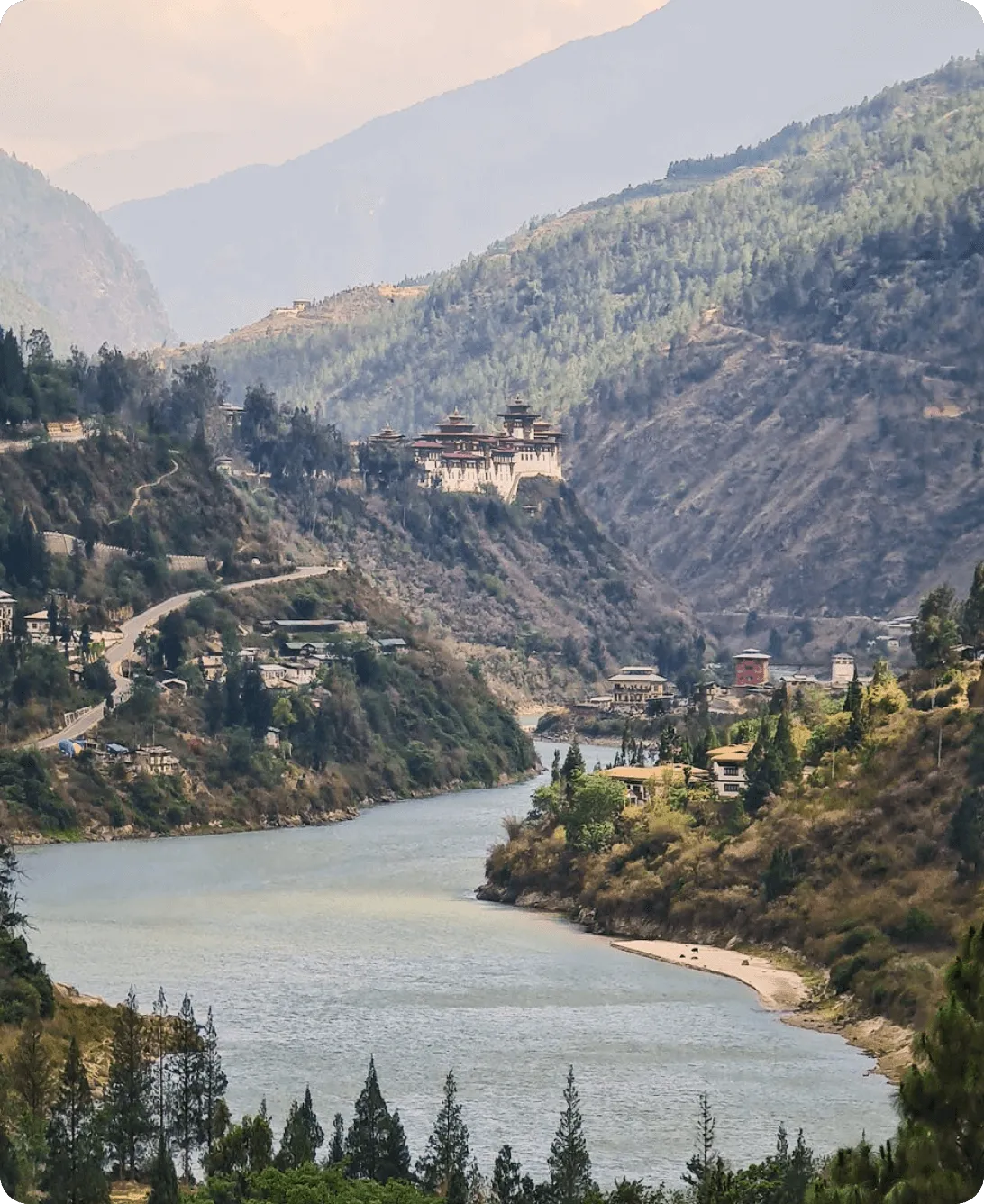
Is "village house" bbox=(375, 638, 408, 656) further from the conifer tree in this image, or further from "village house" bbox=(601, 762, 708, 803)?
the conifer tree

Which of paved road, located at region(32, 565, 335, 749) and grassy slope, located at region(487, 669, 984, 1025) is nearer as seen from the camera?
grassy slope, located at region(487, 669, 984, 1025)

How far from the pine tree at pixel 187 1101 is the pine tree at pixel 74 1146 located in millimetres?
1443

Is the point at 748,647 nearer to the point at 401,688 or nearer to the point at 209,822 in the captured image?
the point at 401,688

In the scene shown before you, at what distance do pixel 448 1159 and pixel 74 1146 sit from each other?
18.0 ft

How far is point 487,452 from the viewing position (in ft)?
627

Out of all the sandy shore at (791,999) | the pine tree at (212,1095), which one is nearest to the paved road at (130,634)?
the sandy shore at (791,999)

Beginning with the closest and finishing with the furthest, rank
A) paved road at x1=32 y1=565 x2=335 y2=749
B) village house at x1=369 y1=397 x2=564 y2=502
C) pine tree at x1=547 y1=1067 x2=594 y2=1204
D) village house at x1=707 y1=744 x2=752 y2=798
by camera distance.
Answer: pine tree at x1=547 y1=1067 x2=594 y2=1204 → village house at x1=707 y1=744 x2=752 y2=798 → paved road at x1=32 y1=565 x2=335 y2=749 → village house at x1=369 y1=397 x2=564 y2=502

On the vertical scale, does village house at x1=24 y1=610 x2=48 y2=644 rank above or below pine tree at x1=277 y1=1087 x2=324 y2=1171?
above

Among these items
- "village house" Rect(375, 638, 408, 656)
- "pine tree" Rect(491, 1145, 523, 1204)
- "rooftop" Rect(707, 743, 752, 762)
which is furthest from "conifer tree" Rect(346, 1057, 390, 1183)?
"village house" Rect(375, 638, 408, 656)

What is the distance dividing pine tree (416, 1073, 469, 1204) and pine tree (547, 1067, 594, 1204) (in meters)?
1.31

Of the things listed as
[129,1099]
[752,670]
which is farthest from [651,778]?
[752,670]

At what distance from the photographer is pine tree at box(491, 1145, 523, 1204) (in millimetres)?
45219

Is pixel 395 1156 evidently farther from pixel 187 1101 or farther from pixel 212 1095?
pixel 212 1095

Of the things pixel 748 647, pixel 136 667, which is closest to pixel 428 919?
pixel 136 667
